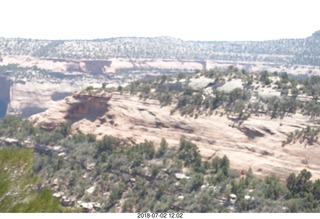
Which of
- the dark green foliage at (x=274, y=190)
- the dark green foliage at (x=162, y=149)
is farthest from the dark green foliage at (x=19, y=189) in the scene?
the dark green foliage at (x=162, y=149)

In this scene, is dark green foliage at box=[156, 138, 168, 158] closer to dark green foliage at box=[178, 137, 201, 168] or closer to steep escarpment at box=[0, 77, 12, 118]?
dark green foliage at box=[178, 137, 201, 168]

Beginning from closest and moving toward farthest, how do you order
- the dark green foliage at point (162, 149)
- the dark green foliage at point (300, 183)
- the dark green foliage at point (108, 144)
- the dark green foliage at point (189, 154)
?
the dark green foliage at point (300, 183), the dark green foliage at point (189, 154), the dark green foliage at point (162, 149), the dark green foliage at point (108, 144)

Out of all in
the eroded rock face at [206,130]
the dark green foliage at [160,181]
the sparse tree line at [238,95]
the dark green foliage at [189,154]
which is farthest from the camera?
the sparse tree line at [238,95]

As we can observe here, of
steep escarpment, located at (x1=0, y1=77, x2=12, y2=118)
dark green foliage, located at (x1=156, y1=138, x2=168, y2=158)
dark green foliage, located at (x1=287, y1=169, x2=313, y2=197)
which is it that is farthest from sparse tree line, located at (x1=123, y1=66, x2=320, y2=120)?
steep escarpment, located at (x1=0, y1=77, x2=12, y2=118)

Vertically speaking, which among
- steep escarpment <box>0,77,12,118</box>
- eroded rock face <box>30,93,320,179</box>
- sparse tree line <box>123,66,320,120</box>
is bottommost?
steep escarpment <box>0,77,12,118</box>

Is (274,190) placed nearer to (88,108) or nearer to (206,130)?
(206,130)

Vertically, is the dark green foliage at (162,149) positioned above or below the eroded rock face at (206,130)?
below

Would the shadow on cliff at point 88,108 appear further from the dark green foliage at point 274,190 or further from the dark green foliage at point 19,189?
the dark green foliage at point 19,189

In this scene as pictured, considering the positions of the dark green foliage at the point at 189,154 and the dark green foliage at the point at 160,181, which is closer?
the dark green foliage at the point at 160,181

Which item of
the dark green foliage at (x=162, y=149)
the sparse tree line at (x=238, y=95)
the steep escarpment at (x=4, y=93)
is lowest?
the steep escarpment at (x=4, y=93)

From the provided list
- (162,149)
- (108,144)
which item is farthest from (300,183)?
(108,144)

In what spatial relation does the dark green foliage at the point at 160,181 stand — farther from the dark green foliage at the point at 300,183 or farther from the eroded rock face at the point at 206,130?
the eroded rock face at the point at 206,130
